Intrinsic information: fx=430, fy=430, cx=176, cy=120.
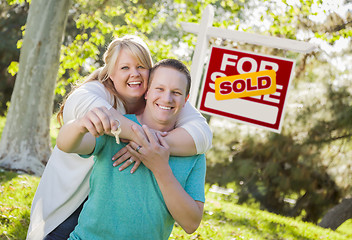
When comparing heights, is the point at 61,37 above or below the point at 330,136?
above

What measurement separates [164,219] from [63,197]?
2.63 feet

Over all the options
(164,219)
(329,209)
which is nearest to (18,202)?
(164,219)

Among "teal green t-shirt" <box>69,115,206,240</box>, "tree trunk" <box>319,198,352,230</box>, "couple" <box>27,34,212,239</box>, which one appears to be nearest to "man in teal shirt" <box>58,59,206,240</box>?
"teal green t-shirt" <box>69,115,206,240</box>

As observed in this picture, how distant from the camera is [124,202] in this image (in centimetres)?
→ 170

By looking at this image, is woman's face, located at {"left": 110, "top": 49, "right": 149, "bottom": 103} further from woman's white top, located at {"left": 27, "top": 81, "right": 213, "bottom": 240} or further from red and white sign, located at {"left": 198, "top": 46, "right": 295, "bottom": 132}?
red and white sign, located at {"left": 198, "top": 46, "right": 295, "bottom": 132}

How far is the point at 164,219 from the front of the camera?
1754 mm

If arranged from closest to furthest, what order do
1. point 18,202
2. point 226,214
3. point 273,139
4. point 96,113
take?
point 96,113 → point 18,202 → point 226,214 → point 273,139

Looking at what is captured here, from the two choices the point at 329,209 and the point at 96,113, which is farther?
the point at 329,209

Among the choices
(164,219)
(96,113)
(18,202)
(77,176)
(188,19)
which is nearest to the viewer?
(96,113)

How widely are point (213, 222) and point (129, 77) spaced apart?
4109 millimetres

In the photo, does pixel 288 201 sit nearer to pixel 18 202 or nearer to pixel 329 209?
pixel 329 209

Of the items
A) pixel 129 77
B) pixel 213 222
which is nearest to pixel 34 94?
pixel 213 222

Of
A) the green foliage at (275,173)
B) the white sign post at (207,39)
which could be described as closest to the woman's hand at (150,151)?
the white sign post at (207,39)

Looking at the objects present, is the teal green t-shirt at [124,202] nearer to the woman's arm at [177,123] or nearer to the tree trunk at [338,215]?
the woman's arm at [177,123]
